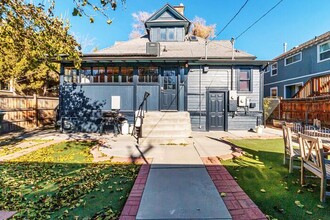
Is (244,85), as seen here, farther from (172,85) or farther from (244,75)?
(172,85)

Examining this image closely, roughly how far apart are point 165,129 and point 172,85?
334cm

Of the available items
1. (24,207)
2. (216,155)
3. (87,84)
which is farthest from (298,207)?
(87,84)

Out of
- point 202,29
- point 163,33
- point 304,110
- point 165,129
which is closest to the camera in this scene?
point 165,129

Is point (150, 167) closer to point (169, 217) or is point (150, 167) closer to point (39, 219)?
point (169, 217)

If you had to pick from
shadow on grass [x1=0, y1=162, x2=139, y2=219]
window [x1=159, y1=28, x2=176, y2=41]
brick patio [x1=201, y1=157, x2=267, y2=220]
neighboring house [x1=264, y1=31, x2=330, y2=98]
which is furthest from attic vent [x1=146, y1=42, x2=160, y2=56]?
brick patio [x1=201, y1=157, x2=267, y2=220]

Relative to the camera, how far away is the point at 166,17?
12.8 metres

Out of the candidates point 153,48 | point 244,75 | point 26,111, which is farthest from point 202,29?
point 26,111

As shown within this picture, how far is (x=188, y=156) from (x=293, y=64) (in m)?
15.8

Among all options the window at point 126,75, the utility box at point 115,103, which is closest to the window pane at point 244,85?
the window at point 126,75

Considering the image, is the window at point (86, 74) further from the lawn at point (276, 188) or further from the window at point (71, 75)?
the lawn at point (276, 188)

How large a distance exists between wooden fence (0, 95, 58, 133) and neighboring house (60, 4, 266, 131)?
8.05ft

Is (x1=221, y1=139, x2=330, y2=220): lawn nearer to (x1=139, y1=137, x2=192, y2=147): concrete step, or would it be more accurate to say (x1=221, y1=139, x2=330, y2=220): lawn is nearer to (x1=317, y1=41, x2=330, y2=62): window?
(x1=139, y1=137, x2=192, y2=147): concrete step

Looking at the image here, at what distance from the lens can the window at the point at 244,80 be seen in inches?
411

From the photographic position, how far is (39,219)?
2.43 m
